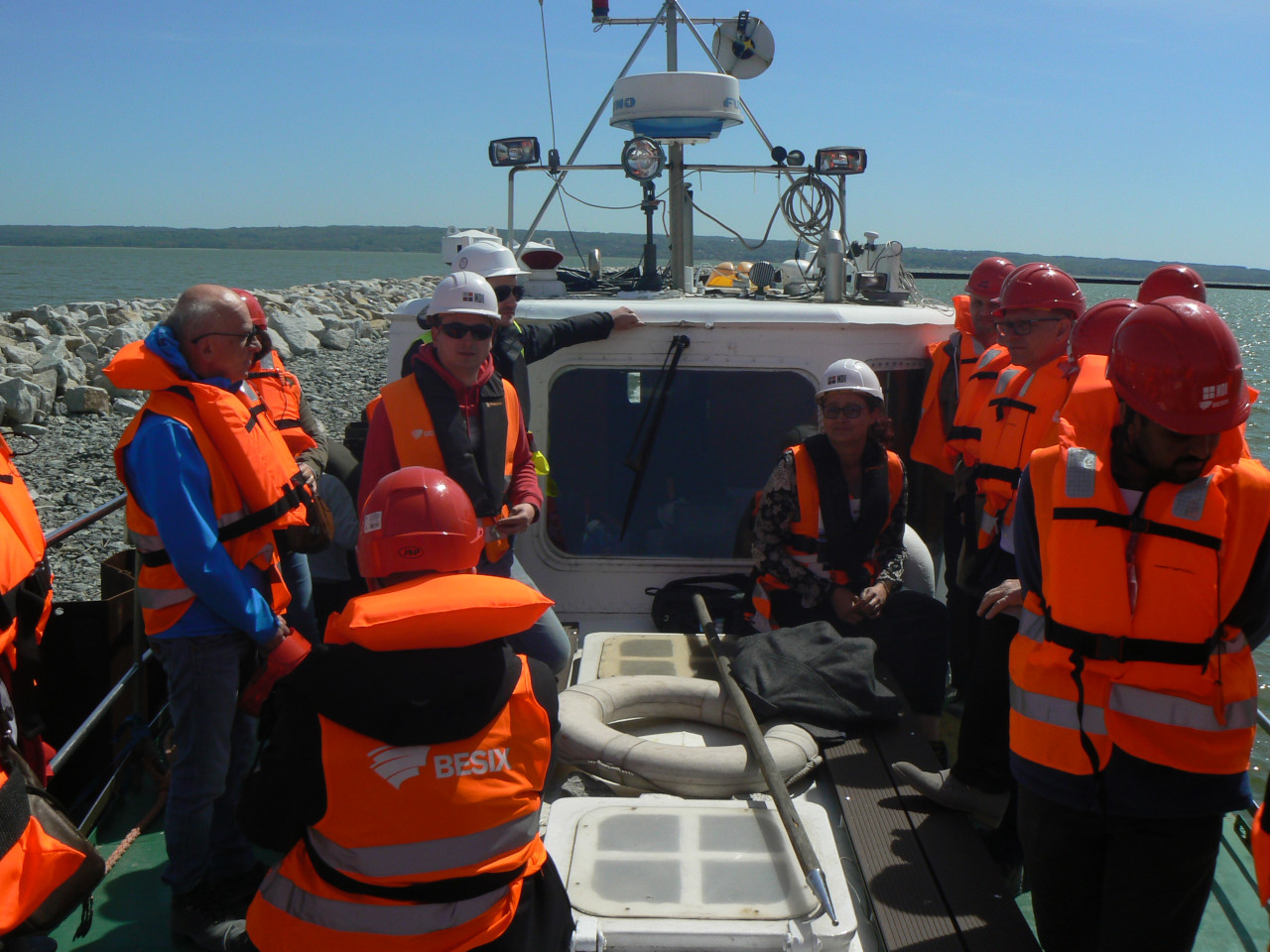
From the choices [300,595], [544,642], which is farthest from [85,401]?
[544,642]

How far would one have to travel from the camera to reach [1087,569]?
1.88 m

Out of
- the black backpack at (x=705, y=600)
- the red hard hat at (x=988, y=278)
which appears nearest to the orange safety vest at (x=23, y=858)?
the black backpack at (x=705, y=600)

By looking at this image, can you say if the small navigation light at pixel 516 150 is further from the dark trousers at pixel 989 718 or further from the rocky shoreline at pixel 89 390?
the dark trousers at pixel 989 718

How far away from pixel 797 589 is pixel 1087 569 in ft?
5.17

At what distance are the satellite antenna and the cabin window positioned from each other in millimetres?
2318

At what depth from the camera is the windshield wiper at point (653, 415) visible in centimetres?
393

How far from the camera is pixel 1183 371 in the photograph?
176cm

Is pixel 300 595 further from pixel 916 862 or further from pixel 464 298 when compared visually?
pixel 916 862

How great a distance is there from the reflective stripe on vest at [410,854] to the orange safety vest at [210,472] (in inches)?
40.4

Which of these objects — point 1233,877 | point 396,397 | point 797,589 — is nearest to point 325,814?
point 396,397

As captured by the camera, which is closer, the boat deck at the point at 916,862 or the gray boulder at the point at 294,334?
the boat deck at the point at 916,862

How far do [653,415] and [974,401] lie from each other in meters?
1.17

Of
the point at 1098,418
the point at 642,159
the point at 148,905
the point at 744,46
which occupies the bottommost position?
the point at 148,905

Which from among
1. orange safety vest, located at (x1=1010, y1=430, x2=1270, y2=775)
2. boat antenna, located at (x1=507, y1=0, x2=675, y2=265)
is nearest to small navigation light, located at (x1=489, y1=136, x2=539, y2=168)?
boat antenna, located at (x1=507, y1=0, x2=675, y2=265)
